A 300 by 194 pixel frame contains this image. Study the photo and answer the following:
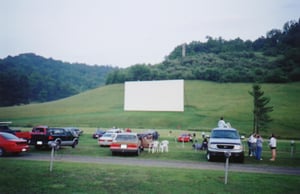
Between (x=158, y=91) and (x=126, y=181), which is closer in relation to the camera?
(x=126, y=181)

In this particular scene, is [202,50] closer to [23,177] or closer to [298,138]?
[298,138]

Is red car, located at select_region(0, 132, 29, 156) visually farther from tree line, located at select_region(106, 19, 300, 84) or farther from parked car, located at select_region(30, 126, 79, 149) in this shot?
tree line, located at select_region(106, 19, 300, 84)

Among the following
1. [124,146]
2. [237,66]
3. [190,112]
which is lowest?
[124,146]

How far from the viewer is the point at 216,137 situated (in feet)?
63.3

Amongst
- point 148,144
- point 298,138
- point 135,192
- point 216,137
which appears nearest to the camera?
point 135,192

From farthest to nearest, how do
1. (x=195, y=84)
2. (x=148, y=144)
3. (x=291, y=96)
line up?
(x=195, y=84) → (x=291, y=96) → (x=148, y=144)

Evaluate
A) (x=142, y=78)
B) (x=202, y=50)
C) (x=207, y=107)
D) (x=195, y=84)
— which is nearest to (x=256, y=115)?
(x=207, y=107)

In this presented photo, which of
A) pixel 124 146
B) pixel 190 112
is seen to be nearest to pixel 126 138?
pixel 124 146

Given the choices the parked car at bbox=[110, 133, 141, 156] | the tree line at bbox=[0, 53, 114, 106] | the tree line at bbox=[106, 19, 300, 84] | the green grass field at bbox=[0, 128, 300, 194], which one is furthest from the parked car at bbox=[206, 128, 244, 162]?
the tree line at bbox=[0, 53, 114, 106]

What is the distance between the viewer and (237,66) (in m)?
123

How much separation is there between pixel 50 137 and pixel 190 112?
6629cm

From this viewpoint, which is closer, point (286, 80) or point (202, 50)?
point (286, 80)

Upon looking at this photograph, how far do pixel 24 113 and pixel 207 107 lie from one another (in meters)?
48.5

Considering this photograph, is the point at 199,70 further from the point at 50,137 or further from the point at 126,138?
the point at 126,138
